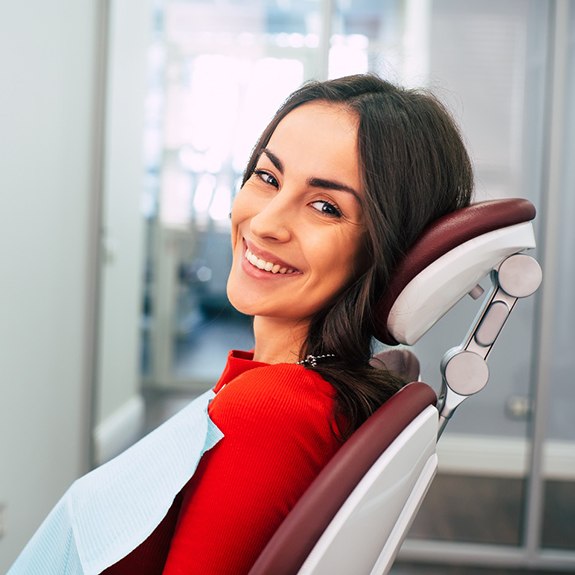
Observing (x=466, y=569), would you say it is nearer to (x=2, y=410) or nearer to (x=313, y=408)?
(x=2, y=410)

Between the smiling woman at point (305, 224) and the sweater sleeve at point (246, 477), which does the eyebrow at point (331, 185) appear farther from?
the sweater sleeve at point (246, 477)

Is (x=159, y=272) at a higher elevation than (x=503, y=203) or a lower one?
lower

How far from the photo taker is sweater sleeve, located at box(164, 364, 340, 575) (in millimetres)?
718

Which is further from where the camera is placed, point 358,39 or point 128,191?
point 128,191

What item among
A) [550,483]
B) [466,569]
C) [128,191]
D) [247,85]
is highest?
[247,85]

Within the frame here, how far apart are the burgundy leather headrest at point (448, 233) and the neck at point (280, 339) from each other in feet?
0.40

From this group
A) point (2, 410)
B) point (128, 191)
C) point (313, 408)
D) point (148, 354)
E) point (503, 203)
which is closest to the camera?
point (313, 408)

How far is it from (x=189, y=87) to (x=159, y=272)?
2.61 ft

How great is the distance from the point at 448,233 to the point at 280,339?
26 centimetres

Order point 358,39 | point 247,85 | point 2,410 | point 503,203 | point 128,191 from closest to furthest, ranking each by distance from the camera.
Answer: point 503,203
point 2,410
point 358,39
point 247,85
point 128,191

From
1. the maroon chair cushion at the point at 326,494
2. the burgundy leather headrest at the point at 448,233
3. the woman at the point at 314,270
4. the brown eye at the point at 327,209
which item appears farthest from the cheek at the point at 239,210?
the maroon chair cushion at the point at 326,494

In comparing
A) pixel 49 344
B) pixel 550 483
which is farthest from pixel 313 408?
pixel 550 483

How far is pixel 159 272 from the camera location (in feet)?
10.6

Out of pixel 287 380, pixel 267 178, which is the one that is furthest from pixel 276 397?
pixel 267 178
